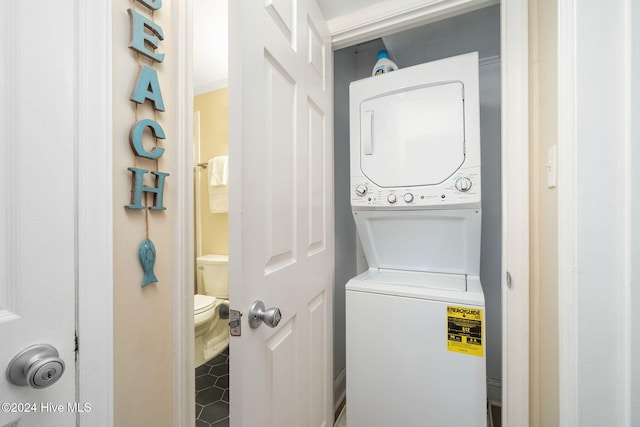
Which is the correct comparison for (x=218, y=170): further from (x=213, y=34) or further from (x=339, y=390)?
(x=339, y=390)

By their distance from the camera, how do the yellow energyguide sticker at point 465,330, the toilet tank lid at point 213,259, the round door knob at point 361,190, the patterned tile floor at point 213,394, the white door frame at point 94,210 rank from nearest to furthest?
the white door frame at point 94,210 < the yellow energyguide sticker at point 465,330 < the round door knob at point 361,190 < the patterned tile floor at point 213,394 < the toilet tank lid at point 213,259

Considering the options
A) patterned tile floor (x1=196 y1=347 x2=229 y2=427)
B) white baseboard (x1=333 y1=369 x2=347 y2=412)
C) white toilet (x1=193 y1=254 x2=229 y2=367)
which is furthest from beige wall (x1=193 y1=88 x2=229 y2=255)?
white baseboard (x1=333 y1=369 x2=347 y2=412)

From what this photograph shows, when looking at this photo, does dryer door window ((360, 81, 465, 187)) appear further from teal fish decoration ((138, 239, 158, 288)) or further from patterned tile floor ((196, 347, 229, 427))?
patterned tile floor ((196, 347, 229, 427))

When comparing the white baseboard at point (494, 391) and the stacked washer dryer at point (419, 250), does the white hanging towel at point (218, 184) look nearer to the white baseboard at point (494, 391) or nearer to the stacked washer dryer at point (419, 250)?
the stacked washer dryer at point (419, 250)

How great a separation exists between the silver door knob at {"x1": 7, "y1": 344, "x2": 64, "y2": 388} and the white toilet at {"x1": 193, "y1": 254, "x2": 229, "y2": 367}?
3.94 feet

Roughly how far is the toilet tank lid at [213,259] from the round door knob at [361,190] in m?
1.39

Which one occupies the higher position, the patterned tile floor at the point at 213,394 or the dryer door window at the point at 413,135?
the dryer door window at the point at 413,135

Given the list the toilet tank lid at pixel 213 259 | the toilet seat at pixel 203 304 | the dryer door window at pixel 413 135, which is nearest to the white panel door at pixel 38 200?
the dryer door window at pixel 413 135

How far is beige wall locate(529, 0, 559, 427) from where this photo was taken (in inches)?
30.1

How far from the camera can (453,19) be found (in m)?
1.47

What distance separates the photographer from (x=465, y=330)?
3.60 feet

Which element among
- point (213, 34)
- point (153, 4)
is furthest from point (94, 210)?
point (213, 34)

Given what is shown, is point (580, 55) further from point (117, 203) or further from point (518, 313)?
point (117, 203)

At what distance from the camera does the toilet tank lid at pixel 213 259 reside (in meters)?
2.23
